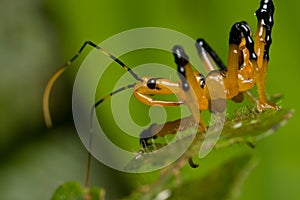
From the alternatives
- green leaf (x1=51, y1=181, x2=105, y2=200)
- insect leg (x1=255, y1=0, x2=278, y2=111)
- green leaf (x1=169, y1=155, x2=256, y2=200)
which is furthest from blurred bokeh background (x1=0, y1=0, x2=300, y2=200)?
green leaf (x1=169, y1=155, x2=256, y2=200)

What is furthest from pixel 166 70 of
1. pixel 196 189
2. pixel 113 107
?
pixel 196 189

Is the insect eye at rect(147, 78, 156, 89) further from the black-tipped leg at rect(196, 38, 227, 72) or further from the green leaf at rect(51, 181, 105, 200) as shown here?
the green leaf at rect(51, 181, 105, 200)

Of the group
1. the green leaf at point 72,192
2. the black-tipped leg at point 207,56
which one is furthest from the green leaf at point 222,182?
the black-tipped leg at point 207,56

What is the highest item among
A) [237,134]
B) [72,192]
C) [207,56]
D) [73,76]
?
[237,134]

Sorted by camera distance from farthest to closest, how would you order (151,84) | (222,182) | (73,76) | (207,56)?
(73,76) < (207,56) < (151,84) < (222,182)

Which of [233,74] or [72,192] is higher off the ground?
[72,192]

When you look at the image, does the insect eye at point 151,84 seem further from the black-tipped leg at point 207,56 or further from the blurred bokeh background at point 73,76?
the blurred bokeh background at point 73,76

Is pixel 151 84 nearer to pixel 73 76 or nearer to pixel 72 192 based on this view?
pixel 72 192

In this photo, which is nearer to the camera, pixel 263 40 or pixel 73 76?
pixel 263 40

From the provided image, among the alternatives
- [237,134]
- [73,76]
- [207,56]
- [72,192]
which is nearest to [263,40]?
[207,56]
